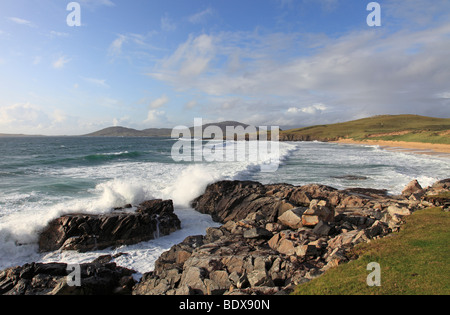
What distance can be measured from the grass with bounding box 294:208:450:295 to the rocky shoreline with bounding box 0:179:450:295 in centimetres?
53

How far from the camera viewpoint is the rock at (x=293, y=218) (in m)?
11.4

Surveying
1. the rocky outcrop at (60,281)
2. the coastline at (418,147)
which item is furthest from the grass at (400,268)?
the coastline at (418,147)

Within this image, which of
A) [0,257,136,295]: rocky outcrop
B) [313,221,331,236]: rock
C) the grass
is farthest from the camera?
[313,221,331,236]: rock

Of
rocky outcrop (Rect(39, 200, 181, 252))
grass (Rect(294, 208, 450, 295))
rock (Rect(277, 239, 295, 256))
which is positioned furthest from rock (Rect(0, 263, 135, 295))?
grass (Rect(294, 208, 450, 295))

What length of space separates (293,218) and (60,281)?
30.4ft

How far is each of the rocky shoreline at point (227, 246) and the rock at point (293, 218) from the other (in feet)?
0.15

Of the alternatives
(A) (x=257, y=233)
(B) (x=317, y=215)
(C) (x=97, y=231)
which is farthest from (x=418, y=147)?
(C) (x=97, y=231)

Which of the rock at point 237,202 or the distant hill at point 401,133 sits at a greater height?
the distant hill at point 401,133

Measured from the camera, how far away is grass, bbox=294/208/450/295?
591 cm

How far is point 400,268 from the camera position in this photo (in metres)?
6.78

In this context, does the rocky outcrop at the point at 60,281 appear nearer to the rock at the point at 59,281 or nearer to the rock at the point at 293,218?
the rock at the point at 59,281

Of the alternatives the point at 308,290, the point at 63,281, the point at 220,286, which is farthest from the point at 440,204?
the point at 63,281

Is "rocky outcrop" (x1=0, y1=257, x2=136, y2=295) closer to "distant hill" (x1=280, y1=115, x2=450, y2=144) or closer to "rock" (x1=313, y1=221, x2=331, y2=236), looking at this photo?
"rock" (x1=313, y1=221, x2=331, y2=236)

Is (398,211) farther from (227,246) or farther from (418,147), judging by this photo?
(418,147)
